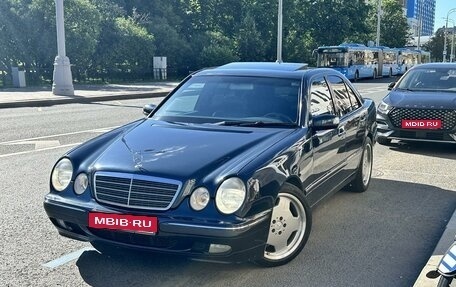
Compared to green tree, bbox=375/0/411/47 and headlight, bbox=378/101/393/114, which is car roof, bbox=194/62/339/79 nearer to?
headlight, bbox=378/101/393/114

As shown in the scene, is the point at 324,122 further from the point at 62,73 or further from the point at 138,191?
the point at 62,73

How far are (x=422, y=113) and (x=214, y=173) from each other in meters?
6.53

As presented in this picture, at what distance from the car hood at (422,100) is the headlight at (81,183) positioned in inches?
270

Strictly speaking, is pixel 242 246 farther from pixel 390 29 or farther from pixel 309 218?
pixel 390 29

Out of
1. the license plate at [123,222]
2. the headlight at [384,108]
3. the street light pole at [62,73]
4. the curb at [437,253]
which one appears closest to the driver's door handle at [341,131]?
the curb at [437,253]

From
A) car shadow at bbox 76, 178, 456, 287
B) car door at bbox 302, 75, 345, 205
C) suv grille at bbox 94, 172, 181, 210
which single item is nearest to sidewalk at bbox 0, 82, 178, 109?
car door at bbox 302, 75, 345, 205

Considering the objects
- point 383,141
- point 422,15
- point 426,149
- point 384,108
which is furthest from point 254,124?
point 422,15

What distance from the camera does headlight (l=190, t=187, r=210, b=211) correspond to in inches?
143

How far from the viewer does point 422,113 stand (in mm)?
9258

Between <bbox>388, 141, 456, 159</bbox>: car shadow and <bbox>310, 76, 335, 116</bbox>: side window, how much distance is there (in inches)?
183

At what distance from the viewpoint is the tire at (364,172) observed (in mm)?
6461

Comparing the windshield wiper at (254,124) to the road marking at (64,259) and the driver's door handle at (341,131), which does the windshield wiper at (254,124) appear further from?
the road marking at (64,259)

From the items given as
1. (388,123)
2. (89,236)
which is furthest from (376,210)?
(388,123)

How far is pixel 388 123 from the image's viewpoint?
9633 millimetres
